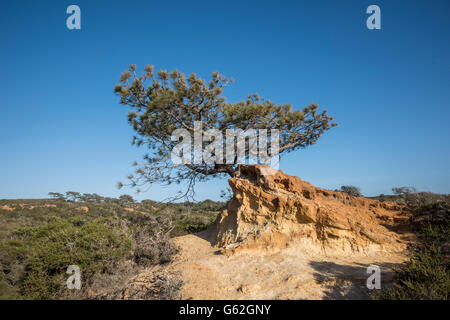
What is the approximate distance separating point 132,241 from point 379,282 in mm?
6260

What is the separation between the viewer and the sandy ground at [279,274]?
463 cm

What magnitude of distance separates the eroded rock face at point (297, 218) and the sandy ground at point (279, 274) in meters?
0.35

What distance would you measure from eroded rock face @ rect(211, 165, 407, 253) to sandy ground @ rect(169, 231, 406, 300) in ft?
1.14

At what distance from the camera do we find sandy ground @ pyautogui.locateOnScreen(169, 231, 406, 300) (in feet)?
15.2

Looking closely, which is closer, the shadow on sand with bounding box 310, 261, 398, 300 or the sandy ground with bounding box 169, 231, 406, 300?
A: the shadow on sand with bounding box 310, 261, 398, 300

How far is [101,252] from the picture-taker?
232 inches

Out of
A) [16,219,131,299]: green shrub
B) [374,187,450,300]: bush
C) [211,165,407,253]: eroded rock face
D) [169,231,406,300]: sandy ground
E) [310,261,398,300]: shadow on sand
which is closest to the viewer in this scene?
[374,187,450,300]: bush

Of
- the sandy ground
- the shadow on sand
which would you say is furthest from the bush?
the sandy ground

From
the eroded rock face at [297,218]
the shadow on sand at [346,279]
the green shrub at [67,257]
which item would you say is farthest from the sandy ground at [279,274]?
the green shrub at [67,257]

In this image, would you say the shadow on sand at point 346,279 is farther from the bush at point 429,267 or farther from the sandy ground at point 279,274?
the bush at point 429,267

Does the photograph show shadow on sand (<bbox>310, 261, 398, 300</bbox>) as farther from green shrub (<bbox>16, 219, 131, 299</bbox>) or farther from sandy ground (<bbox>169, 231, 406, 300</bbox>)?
green shrub (<bbox>16, 219, 131, 299</bbox>)

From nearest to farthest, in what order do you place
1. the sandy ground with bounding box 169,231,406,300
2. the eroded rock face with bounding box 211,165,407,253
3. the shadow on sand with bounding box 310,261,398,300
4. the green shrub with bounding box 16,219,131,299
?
the shadow on sand with bounding box 310,261,398,300 < the sandy ground with bounding box 169,231,406,300 < the green shrub with bounding box 16,219,131,299 < the eroded rock face with bounding box 211,165,407,253
